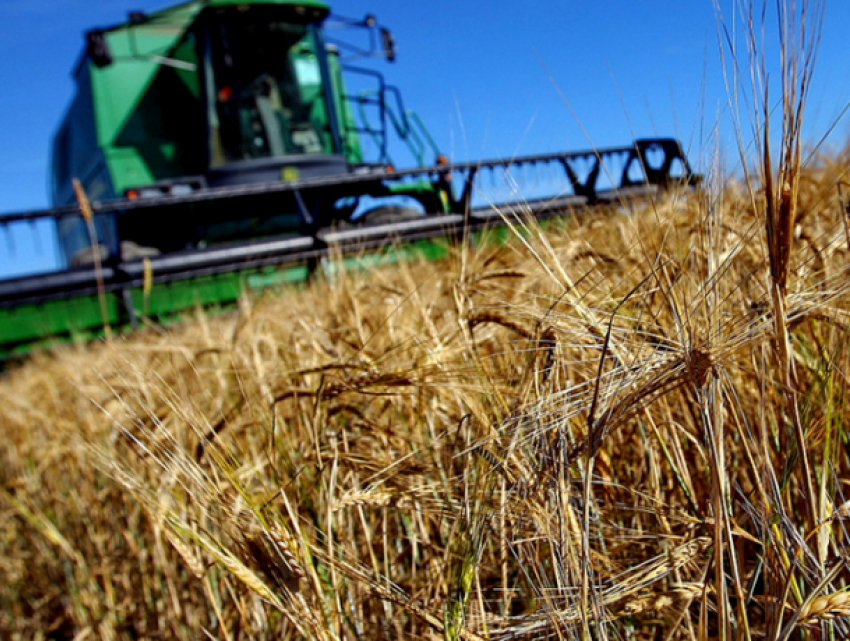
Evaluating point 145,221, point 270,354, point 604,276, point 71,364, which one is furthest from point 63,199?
point 604,276

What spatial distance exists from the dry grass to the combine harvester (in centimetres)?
184

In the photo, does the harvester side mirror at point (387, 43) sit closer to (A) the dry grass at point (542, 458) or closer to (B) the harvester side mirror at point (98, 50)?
(B) the harvester side mirror at point (98, 50)

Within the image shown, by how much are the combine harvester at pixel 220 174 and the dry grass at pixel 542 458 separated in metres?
1.84

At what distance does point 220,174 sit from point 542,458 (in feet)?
17.4

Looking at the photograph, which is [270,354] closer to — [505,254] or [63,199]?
[505,254]

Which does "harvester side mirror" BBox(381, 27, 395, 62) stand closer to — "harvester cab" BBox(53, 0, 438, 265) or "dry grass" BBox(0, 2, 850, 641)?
"harvester cab" BBox(53, 0, 438, 265)

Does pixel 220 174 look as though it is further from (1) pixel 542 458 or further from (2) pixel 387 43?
(1) pixel 542 458

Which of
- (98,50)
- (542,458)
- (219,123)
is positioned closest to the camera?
(542,458)

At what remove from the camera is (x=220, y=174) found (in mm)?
5531

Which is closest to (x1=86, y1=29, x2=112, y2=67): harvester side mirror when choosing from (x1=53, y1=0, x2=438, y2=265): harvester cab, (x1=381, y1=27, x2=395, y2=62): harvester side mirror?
(x1=53, y1=0, x2=438, y2=265): harvester cab

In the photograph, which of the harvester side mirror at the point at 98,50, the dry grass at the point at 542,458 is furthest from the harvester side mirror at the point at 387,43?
the dry grass at the point at 542,458

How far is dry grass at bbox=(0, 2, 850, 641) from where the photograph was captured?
0.58m

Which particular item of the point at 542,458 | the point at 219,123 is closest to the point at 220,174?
the point at 219,123

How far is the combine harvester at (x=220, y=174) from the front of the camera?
161 inches
